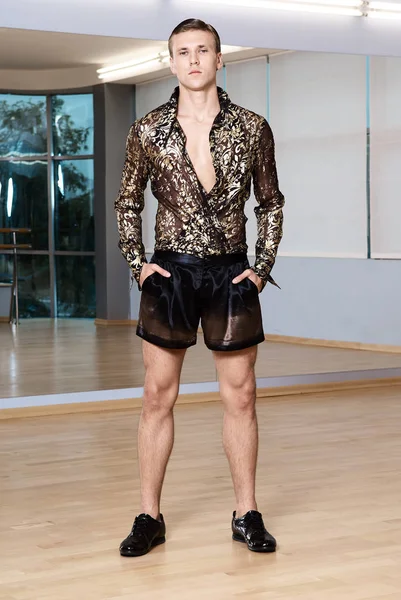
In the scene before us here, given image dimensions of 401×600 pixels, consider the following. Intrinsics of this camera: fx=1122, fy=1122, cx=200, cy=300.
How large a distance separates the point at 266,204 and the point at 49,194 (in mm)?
8554

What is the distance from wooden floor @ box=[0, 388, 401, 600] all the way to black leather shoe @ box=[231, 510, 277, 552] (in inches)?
1.4

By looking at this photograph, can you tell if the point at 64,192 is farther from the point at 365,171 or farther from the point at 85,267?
the point at 365,171

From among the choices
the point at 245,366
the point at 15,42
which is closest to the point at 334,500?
the point at 245,366

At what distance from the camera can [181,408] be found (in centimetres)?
629

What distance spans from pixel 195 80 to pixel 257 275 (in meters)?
0.59

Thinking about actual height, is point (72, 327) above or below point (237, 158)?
below

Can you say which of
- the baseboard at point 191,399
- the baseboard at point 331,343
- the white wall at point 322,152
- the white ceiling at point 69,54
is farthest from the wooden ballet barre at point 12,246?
the baseboard at point 191,399

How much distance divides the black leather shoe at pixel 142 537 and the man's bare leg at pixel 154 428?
35mm

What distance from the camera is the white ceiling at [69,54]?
6234 mm

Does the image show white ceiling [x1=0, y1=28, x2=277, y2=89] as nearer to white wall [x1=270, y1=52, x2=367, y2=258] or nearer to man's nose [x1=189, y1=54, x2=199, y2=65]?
white wall [x1=270, y1=52, x2=367, y2=258]

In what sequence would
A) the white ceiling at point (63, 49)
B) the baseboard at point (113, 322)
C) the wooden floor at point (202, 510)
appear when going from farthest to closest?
the baseboard at point (113, 322), the white ceiling at point (63, 49), the wooden floor at point (202, 510)

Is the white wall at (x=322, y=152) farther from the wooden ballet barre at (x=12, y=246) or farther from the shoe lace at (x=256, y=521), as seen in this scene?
the shoe lace at (x=256, y=521)

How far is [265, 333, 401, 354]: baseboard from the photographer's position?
8.32 meters

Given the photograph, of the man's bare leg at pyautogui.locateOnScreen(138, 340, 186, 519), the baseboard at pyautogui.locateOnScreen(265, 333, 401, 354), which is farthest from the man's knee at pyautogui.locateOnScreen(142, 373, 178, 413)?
the baseboard at pyautogui.locateOnScreen(265, 333, 401, 354)
